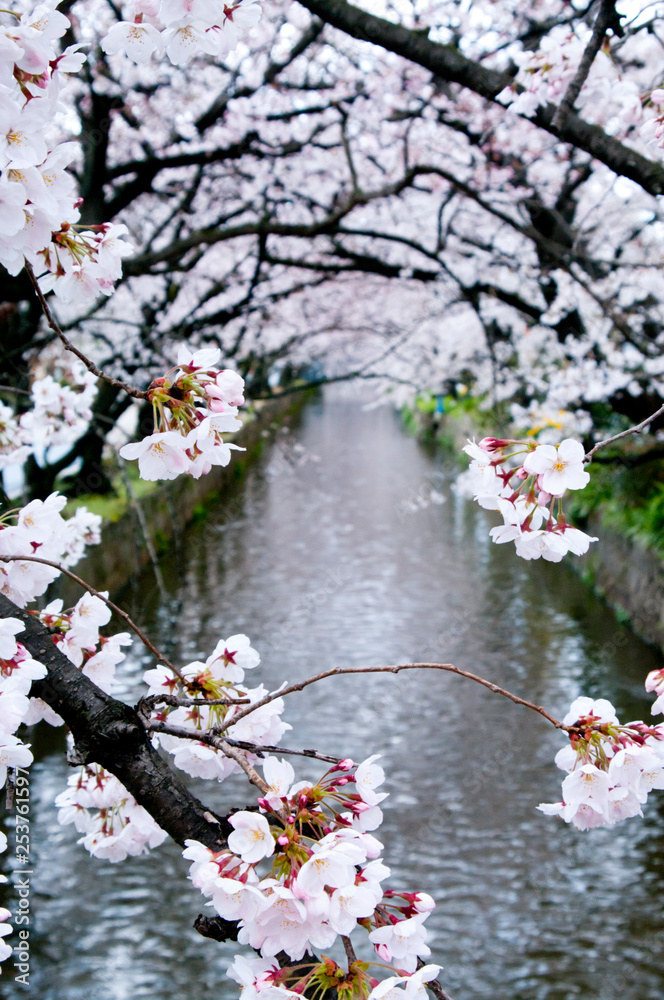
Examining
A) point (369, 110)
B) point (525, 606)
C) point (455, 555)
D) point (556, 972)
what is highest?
point (369, 110)

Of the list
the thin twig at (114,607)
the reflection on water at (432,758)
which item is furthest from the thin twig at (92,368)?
the reflection on water at (432,758)

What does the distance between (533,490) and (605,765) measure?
0.34m

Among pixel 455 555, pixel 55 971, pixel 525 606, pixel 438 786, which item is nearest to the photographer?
pixel 55 971

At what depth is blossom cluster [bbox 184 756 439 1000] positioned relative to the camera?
712 millimetres

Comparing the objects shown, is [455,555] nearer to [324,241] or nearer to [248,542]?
[248,542]

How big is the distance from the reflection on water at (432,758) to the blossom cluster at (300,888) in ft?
7.58

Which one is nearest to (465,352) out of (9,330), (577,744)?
(9,330)

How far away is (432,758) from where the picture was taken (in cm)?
424

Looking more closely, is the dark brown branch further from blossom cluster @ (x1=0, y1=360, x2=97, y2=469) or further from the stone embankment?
blossom cluster @ (x1=0, y1=360, x2=97, y2=469)

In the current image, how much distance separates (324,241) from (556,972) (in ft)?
24.5

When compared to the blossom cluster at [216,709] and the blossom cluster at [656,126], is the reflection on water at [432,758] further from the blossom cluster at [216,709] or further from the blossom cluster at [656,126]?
the blossom cluster at [656,126]

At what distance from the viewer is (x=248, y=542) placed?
9000mm

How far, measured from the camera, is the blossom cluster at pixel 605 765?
936mm

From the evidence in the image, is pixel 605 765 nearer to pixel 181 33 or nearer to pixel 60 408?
pixel 181 33
